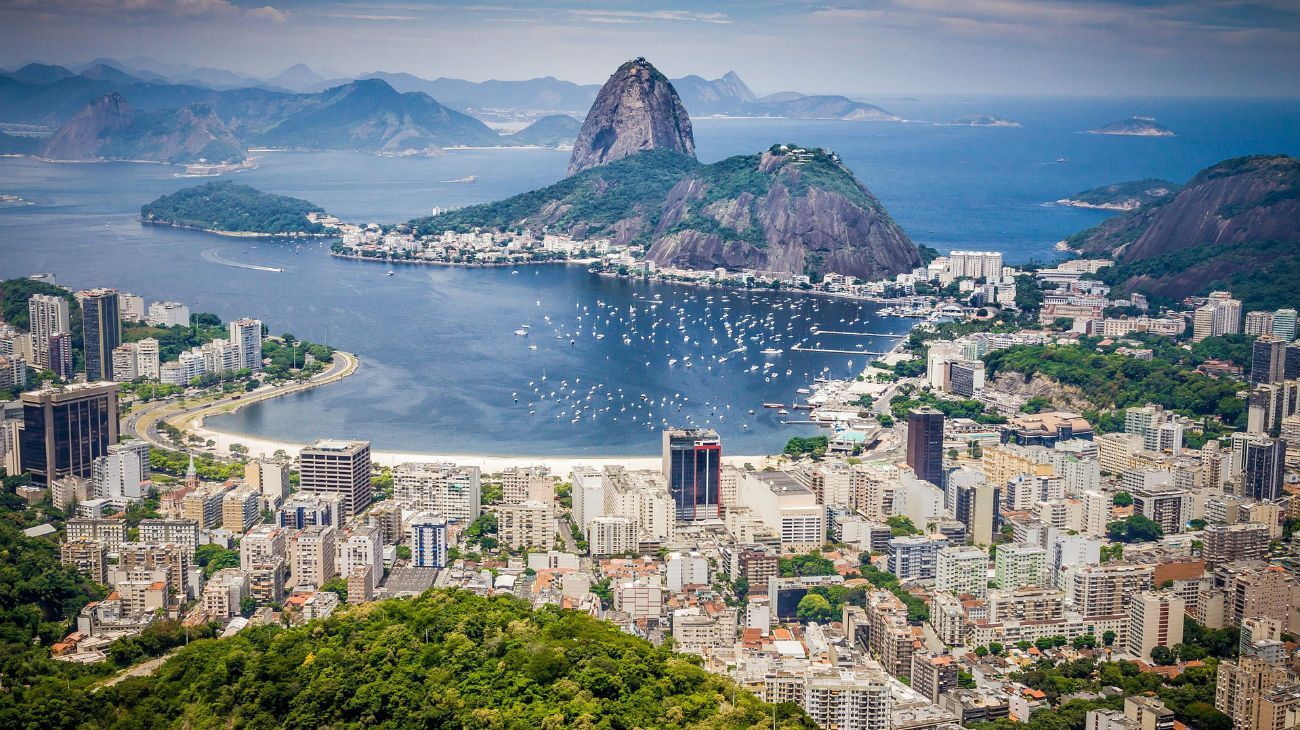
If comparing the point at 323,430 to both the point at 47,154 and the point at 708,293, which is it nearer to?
the point at 708,293

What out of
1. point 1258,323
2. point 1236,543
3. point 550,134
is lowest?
point 1236,543

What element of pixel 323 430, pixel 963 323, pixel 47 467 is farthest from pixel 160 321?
pixel 963 323

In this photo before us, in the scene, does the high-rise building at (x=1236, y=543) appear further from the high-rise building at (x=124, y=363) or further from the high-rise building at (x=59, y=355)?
the high-rise building at (x=59, y=355)

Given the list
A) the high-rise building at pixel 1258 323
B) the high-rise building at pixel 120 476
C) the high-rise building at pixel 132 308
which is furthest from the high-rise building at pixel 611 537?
the high-rise building at pixel 132 308

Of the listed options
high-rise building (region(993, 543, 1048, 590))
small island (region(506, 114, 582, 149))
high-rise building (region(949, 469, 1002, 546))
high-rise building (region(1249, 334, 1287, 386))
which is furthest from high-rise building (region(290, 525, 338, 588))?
small island (region(506, 114, 582, 149))

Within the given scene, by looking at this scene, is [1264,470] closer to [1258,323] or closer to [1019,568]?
[1019,568]

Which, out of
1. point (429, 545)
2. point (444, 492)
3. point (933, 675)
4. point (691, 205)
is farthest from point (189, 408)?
point (691, 205)
